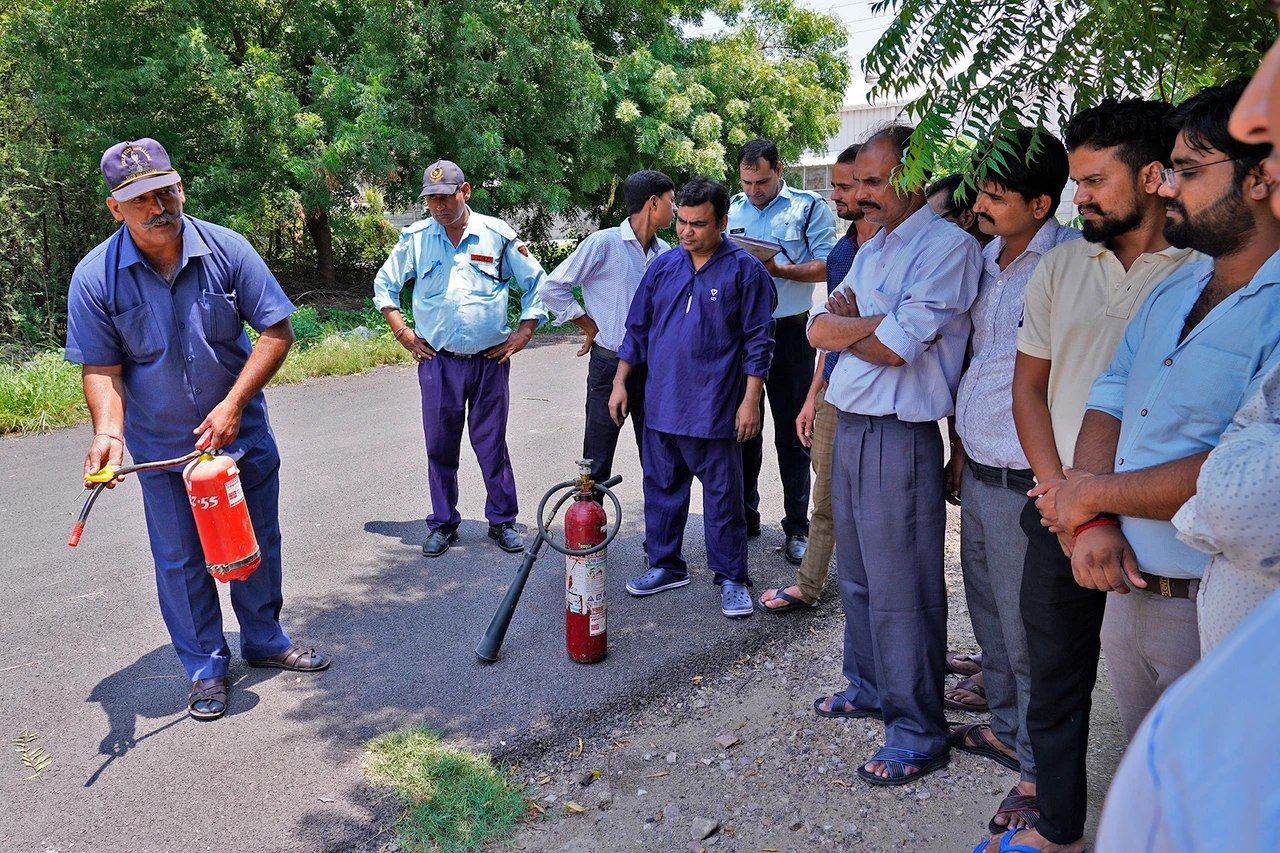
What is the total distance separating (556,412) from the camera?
8.79 metres

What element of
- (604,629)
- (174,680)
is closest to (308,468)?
(174,680)

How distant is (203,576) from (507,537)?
75.3 inches

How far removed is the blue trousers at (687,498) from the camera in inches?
183

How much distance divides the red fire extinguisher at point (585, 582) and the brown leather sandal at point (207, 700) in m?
1.42

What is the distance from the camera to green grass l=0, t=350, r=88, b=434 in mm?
8250

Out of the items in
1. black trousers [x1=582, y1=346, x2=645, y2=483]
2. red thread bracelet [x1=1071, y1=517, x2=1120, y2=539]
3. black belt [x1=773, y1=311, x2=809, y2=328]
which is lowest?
black trousers [x1=582, y1=346, x2=645, y2=483]

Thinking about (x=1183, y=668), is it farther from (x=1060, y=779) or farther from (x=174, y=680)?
(x=174, y=680)

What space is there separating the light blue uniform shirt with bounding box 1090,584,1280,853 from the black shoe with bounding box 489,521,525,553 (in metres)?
4.82

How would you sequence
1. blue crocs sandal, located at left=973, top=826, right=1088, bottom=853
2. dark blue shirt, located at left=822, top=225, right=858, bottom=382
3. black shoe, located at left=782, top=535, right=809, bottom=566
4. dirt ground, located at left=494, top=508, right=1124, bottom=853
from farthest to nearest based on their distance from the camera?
1. black shoe, located at left=782, top=535, right=809, bottom=566
2. dark blue shirt, located at left=822, top=225, right=858, bottom=382
3. dirt ground, located at left=494, top=508, right=1124, bottom=853
4. blue crocs sandal, located at left=973, top=826, right=1088, bottom=853

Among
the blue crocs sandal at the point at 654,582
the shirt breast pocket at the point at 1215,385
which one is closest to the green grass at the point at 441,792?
the blue crocs sandal at the point at 654,582

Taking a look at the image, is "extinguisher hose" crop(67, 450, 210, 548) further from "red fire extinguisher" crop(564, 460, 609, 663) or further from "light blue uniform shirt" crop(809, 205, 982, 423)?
"light blue uniform shirt" crop(809, 205, 982, 423)

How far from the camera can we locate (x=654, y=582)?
486 cm

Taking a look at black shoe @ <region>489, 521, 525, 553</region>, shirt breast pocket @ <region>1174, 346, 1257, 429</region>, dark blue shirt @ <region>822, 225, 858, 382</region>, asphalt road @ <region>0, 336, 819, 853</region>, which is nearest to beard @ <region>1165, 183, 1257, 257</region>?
shirt breast pocket @ <region>1174, 346, 1257, 429</region>

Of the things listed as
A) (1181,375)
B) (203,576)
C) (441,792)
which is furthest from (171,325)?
(1181,375)
